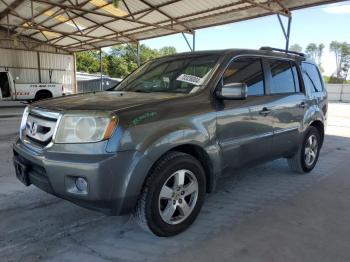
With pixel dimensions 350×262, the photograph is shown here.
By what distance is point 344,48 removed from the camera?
73.2m

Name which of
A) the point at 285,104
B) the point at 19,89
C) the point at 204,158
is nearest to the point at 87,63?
the point at 19,89

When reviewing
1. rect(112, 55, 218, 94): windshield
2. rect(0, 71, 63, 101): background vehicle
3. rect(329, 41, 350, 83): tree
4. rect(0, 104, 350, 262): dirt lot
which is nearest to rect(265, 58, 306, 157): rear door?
rect(0, 104, 350, 262): dirt lot

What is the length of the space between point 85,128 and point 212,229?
163cm

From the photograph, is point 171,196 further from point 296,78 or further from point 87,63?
point 87,63

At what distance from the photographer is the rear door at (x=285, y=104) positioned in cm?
429

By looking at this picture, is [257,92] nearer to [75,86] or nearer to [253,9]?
[253,9]

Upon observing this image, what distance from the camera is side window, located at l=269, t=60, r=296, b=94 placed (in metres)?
4.34

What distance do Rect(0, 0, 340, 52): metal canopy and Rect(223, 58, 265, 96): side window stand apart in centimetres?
721

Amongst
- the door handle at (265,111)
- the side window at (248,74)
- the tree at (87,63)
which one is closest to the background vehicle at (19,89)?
the side window at (248,74)

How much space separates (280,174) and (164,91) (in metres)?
2.78

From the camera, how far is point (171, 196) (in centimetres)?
307

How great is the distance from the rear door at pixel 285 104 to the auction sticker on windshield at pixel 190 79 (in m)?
1.17

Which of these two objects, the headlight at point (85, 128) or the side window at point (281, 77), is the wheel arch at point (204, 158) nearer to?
the headlight at point (85, 128)

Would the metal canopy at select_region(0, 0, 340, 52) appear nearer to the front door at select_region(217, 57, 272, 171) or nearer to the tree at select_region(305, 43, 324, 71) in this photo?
the front door at select_region(217, 57, 272, 171)
